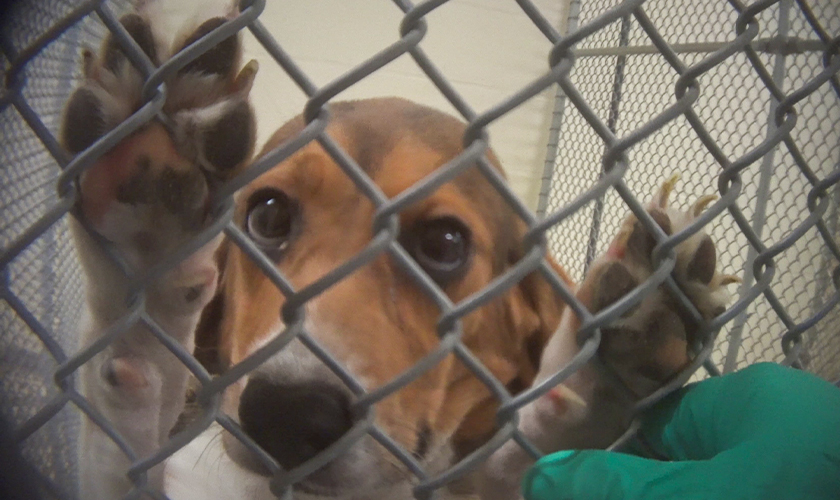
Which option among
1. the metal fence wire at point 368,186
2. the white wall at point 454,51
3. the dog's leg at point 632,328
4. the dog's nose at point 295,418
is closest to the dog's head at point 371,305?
Answer: the dog's nose at point 295,418

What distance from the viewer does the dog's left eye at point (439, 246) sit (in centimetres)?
130

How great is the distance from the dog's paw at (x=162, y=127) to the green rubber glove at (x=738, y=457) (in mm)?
565

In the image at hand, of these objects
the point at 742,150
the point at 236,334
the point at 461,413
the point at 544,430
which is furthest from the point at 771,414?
the point at 742,150

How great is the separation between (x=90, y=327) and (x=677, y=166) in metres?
2.09

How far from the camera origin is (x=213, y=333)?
1358 millimetres

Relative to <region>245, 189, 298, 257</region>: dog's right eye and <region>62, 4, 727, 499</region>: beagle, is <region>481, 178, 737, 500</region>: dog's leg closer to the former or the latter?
<region>62, 4, 727, 499</region>: beagle

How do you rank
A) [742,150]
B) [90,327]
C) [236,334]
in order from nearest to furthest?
[90,327], [236,334], [742,150]

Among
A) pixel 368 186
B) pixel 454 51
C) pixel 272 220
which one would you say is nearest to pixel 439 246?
pixel 272 220

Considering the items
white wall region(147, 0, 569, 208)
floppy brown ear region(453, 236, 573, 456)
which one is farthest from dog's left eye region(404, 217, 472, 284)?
white wall region(147, 0, 569, 208)

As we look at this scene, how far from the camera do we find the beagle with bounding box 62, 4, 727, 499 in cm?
69

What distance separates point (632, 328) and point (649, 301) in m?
0.05

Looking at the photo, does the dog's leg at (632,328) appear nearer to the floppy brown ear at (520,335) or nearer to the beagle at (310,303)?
the beagle at (310,303)

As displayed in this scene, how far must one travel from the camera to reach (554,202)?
10.0 ft

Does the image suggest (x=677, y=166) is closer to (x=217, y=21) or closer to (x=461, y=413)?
(x=461, y=413)
